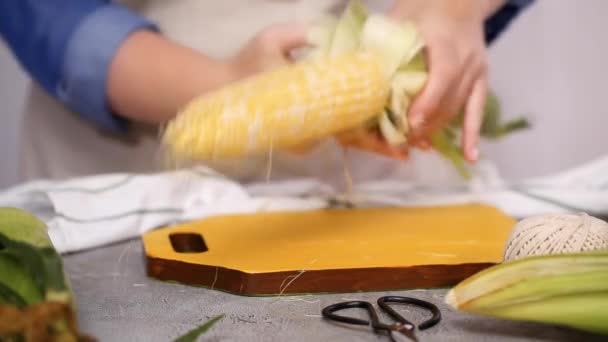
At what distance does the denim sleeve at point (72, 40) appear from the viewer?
0.71 m

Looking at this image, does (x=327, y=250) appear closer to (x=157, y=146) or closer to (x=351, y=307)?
(x=351, y=307)

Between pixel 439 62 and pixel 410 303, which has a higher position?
pixel 439 62

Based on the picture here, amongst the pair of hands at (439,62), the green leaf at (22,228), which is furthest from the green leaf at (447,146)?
the green leaf at (22,228)

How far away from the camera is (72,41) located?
71cm

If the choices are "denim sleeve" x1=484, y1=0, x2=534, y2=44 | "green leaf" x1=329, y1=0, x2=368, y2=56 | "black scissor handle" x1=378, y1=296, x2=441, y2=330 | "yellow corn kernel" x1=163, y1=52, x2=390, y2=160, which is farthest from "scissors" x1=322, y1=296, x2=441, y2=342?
"denim sleeve" x1=484, y1=0, x2=534, y2=44

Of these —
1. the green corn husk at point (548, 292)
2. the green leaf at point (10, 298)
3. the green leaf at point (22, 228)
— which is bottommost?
the green leaf at point (10, 298)

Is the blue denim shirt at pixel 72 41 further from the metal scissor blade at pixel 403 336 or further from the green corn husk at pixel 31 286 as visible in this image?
the metal scissor blade at pixel 403 336

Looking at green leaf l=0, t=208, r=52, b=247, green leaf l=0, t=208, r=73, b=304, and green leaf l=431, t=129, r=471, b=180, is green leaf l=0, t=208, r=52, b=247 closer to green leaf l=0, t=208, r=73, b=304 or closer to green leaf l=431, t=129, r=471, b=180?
green leaf l=0, t=208, r=73, b=304

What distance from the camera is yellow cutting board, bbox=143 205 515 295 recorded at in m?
0.43

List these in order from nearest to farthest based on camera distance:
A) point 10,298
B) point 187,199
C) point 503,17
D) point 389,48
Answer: point 10,298, point 389,48, point 187,199, point 503,17

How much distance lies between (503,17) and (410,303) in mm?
554

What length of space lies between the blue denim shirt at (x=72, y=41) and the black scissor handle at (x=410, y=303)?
0.46 m

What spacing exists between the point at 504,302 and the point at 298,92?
0.69 ft

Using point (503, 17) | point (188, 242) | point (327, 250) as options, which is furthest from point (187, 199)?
point (503, 17)
